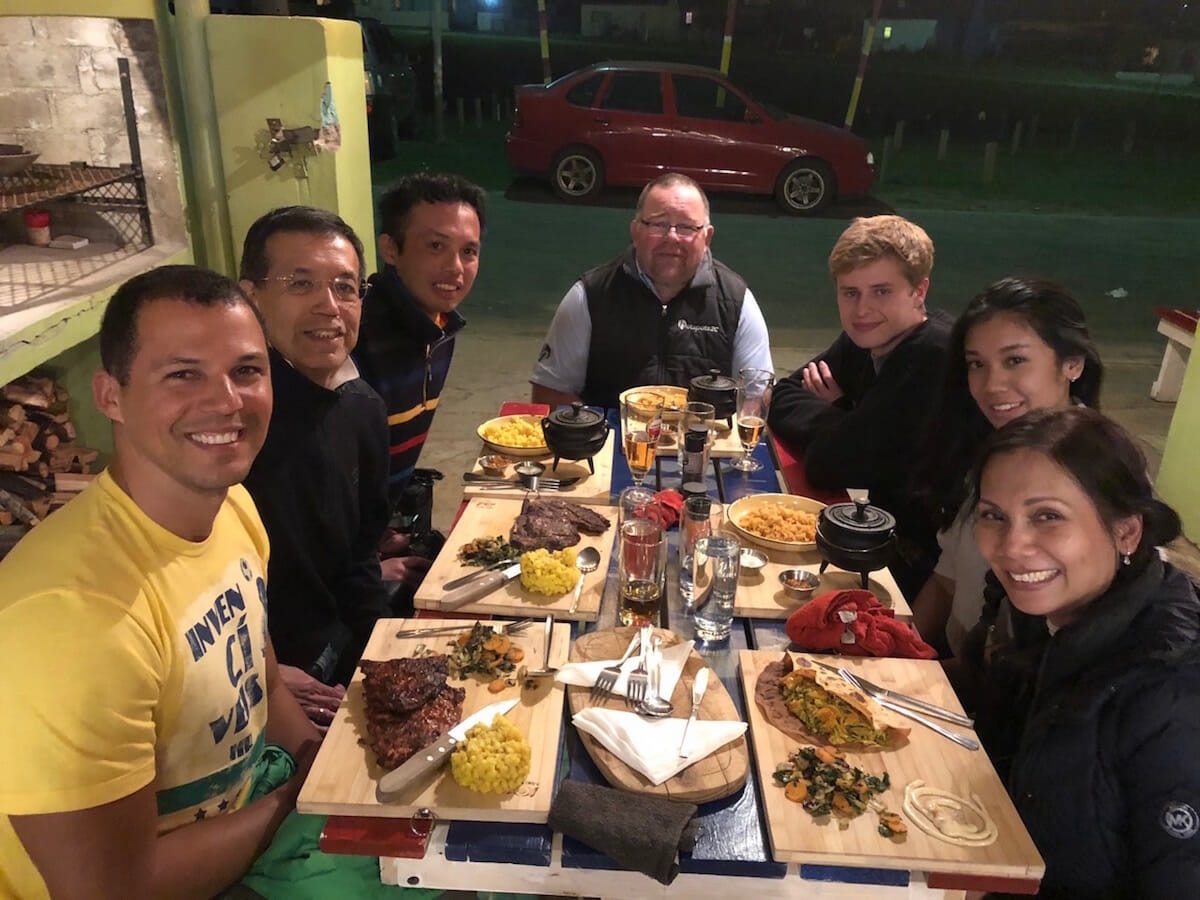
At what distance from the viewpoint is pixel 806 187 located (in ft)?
34.6

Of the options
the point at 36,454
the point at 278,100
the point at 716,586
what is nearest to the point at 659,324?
the point at 716,586

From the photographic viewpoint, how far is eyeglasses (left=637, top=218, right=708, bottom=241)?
348cm

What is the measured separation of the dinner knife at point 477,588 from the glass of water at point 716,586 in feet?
1.45

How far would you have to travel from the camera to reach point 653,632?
1.86 meters

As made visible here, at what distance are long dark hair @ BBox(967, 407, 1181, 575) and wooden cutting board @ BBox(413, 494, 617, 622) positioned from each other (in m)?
0.97

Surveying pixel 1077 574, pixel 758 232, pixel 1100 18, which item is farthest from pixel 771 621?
pixel 1100 18

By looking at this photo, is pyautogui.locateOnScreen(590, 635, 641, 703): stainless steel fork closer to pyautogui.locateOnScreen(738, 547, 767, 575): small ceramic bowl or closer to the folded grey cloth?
the folded grey cloth

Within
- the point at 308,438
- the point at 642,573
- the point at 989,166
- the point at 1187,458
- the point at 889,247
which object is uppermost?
the point at 889,247

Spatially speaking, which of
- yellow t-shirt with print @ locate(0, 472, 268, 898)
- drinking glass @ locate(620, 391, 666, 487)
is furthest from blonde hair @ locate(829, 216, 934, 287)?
yellow t-shirt with print @ locate(0, 472, 268, 898)

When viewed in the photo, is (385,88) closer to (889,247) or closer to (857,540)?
(889,247)

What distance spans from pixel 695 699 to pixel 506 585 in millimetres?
593

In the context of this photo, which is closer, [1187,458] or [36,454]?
[36,454]

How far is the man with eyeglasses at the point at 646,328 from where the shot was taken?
12.0 ft

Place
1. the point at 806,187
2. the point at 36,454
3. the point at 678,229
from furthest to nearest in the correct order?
the point at 806,187
the point at 36,454
the point at 678,229
